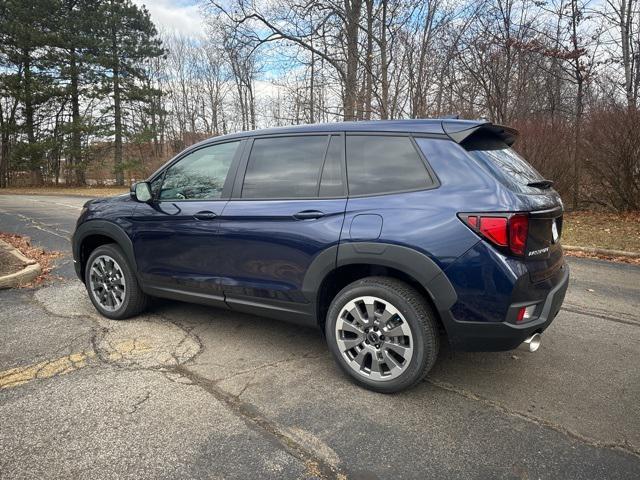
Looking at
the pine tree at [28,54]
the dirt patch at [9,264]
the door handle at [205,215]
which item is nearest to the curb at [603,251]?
the door handle at [205,215]

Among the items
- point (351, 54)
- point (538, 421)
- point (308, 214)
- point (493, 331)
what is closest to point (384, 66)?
point (351, 54)

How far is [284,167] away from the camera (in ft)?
10.5

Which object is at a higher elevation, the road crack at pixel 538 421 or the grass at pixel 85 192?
the grass at pixel 85 192

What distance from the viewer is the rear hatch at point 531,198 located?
248cm

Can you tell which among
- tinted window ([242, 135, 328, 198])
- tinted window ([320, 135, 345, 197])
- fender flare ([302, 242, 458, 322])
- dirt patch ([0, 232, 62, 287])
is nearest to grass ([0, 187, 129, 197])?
dirt patch ([0, 232, 62, 287])

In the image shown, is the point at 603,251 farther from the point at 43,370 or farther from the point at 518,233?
the point at 43,370

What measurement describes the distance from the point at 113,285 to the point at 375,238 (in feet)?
9.20

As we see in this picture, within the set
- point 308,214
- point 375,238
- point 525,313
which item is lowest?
point 525,313

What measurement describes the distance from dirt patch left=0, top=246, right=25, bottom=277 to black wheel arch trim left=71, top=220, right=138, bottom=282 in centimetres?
181

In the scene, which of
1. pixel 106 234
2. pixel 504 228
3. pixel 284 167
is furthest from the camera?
pixel 106 234

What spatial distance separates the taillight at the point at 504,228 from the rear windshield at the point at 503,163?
0.23m

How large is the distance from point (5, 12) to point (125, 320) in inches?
1358

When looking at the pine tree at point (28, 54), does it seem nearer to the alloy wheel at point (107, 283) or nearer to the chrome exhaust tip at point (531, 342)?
the alloy wheel at point (107, 283)

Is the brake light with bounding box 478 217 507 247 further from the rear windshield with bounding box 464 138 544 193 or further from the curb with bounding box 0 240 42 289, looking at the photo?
the curb with bounding box 0 240 42 289
